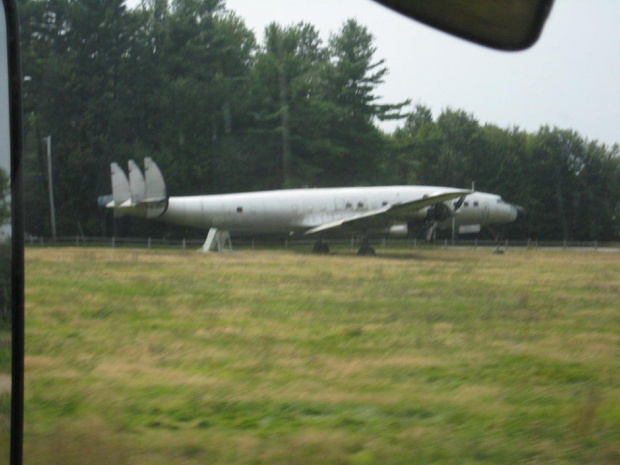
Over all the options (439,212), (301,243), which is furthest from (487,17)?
(439,212)

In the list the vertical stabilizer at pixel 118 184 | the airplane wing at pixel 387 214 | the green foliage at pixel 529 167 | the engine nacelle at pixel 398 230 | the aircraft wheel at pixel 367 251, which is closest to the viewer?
the green foliage at pixel 529 167

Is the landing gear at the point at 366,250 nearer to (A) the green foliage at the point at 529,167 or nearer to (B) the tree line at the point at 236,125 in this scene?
(B) the tree line at the point at 236,125

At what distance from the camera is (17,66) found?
67.1 inches

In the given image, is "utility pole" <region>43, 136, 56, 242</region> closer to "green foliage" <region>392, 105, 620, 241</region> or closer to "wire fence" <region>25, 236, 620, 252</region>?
"wire fence" <region>25, 236, 620, 252</region>

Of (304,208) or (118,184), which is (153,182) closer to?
(118,184)

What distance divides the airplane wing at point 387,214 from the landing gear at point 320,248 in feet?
0.46

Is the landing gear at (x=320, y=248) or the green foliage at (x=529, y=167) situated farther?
the landing gear at (x=320, y=248)

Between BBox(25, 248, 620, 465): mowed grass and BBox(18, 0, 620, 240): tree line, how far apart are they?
331 mm

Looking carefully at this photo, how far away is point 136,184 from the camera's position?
370 centimetres

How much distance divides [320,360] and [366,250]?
2.16 metres

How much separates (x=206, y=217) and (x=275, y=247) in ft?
1.93

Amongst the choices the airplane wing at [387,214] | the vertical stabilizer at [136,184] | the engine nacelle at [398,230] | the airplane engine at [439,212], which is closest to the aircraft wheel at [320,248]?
the airplane wing at [387,214]

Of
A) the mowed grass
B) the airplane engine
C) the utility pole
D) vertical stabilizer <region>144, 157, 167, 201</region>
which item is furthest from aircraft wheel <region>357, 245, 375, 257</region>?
the utility pole

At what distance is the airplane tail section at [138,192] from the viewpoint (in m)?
3.74
